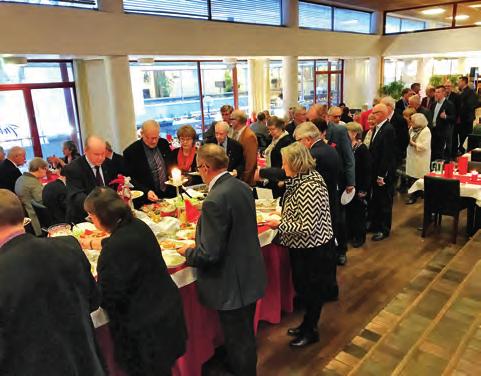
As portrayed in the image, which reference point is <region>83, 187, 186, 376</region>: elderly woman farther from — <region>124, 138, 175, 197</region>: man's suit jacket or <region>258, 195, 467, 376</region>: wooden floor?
<region>124, 138, 175, 197</region>: man's suit jacket

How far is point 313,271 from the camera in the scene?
9.62 feet

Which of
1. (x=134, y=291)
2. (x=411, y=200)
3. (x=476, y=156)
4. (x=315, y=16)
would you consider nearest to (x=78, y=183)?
(x=134, y=291)

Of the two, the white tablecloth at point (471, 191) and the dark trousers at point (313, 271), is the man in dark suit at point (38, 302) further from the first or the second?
the white tablecloth at point (471, 191)

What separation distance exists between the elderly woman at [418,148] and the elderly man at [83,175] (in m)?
4.68

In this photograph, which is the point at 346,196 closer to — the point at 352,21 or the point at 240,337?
the point at 240,337

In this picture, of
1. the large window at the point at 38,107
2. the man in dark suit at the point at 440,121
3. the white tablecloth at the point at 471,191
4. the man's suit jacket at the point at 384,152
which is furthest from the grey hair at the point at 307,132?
the large window at the point at 38,107

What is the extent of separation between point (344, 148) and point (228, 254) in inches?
98.7

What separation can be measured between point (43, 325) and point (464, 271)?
3956 mm

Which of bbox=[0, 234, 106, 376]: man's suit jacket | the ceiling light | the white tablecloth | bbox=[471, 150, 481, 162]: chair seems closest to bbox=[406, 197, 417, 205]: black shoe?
bbox=[471, 150, 481, 162]: chair

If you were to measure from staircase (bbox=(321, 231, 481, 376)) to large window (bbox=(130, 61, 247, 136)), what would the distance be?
23.9 ft

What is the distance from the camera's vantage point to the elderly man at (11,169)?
5262mm

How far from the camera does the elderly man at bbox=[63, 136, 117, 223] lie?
3.21 metres

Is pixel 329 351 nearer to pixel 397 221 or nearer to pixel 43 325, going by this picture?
pixel 43 325

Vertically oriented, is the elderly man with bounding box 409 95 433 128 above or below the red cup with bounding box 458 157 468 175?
above
